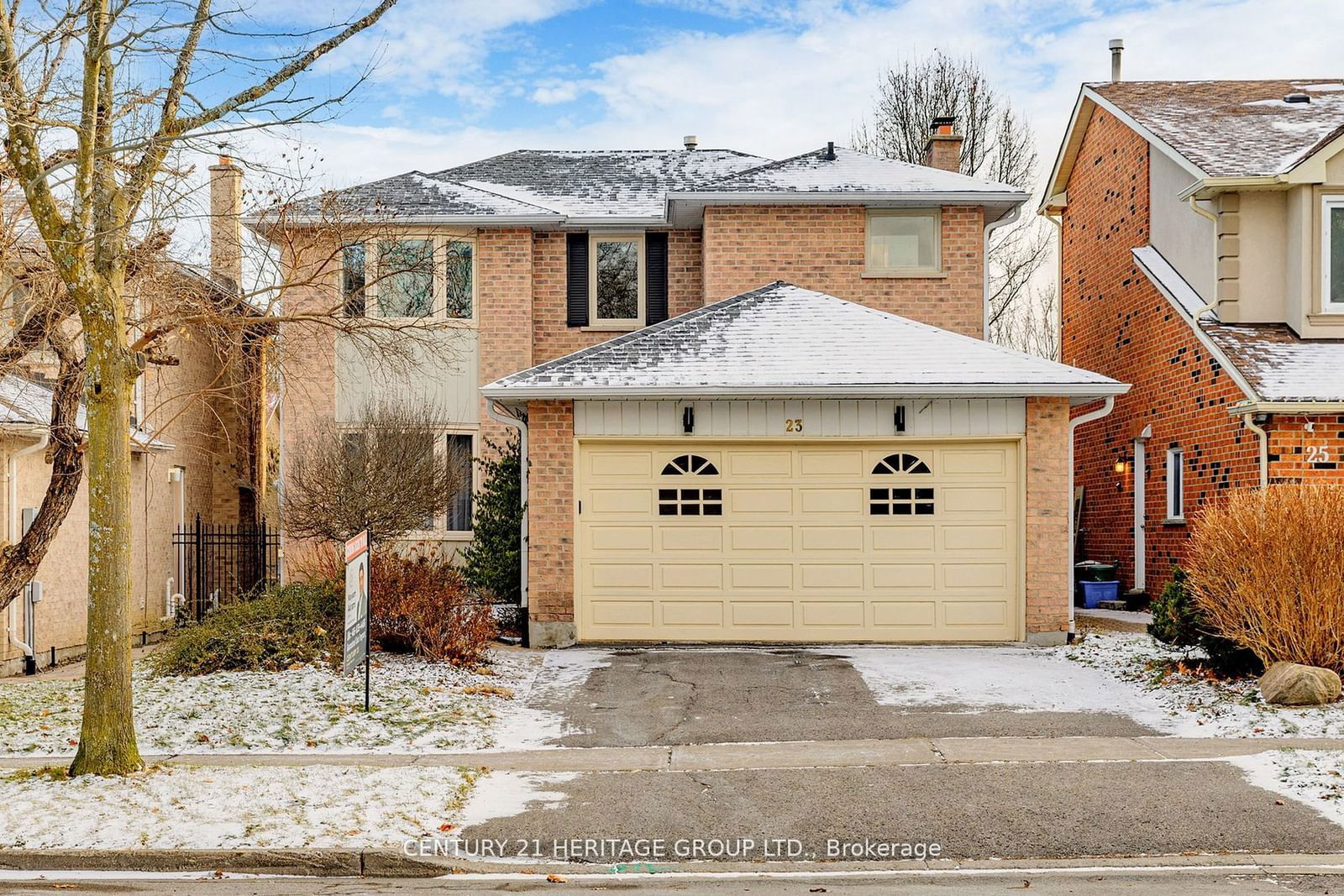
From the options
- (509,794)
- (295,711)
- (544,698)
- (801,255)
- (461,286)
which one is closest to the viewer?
(509,794)

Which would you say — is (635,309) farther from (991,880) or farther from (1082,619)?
(991,880)

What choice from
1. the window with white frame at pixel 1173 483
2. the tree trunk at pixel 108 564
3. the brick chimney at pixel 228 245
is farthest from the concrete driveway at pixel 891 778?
the window with white frame at pixel 1173 483

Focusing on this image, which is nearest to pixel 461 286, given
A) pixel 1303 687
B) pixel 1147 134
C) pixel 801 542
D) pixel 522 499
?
pixel 522 499

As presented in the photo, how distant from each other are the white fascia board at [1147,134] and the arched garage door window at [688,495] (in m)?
7.42

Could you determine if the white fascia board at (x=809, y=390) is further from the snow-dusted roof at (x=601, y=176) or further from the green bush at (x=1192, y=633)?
the snow-dusted roof at (x=601, y=176)

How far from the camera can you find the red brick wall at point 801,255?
18.2 metres

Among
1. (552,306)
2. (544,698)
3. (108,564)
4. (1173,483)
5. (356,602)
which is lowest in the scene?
(544,698)

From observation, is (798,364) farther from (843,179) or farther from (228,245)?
(228,245)

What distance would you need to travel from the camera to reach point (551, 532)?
1385 cm

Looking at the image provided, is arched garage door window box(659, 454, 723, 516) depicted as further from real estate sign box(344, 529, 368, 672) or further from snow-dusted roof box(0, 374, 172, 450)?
snow-dusted roof box(0, 374, 172, 450)

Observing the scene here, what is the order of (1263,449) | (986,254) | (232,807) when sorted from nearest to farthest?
(232,807)
(1263,449)
(986,254)

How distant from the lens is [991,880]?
6410 mm

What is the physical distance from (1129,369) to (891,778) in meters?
12.3

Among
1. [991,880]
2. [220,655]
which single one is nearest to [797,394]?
[220,655]
